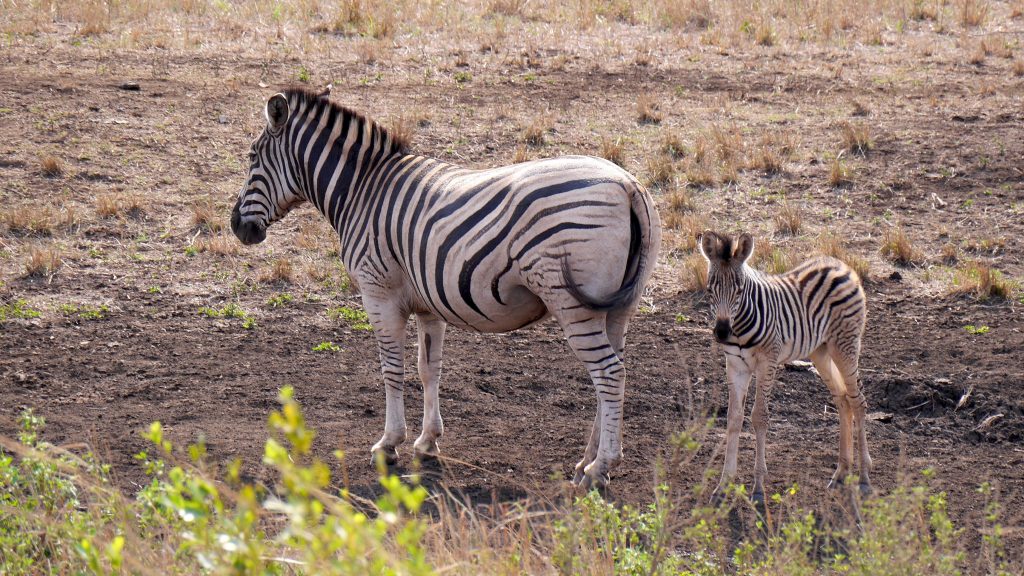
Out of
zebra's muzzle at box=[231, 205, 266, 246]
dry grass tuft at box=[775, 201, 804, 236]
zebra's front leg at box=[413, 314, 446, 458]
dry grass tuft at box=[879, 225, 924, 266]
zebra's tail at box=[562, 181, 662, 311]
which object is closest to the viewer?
zebra's tail at box=[562, 181, 662, 311]

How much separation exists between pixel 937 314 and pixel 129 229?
8382mm

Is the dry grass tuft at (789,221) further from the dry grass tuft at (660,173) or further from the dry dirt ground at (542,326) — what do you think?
the dry grass tuft at (660,173)

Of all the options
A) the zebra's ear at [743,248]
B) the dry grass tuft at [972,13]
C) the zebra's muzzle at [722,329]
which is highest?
the dry grass tuft at [972,13]

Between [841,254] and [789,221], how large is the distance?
98 centimetres

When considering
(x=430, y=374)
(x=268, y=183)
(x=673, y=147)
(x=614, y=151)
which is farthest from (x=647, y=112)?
(x=430, y=374)

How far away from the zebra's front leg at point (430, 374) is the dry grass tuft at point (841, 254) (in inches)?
186

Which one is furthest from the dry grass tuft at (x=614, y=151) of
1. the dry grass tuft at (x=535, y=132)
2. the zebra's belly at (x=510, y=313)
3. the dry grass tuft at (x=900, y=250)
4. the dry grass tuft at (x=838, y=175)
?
the zebra's belly at (x=510, y=313)

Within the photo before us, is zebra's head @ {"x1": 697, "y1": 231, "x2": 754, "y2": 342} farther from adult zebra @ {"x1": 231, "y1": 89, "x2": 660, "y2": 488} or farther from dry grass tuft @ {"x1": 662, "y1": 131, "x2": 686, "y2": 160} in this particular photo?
dry grass tuft @ {"x1": 662, "y1": 131, "x2": 686, "y2": 160}

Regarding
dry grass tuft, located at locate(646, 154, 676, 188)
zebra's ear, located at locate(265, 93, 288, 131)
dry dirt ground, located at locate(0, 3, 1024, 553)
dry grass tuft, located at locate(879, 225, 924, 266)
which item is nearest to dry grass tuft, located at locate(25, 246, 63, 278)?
dry dirt ground, located at locate(0, 3, 1024, 553)

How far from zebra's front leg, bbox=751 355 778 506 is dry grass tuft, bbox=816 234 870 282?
414cm

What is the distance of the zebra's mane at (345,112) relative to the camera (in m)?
7.97

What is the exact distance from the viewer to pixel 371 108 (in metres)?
15.1

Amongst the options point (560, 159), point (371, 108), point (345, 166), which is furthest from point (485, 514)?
point (371, 108)

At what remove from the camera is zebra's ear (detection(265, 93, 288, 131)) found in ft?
26.1
